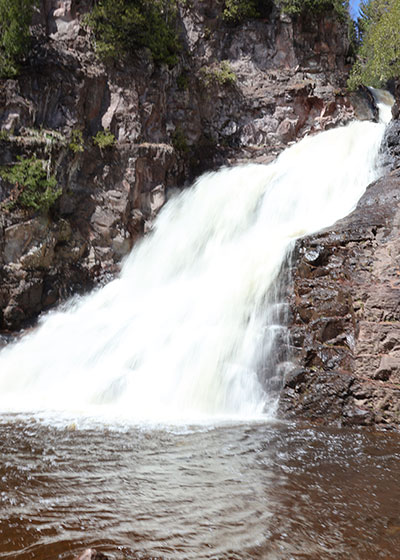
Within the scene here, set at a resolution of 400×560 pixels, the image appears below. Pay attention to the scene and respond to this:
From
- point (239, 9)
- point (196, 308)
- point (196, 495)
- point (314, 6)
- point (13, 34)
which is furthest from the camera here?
point (239, 9)

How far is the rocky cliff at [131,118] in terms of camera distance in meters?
10.9

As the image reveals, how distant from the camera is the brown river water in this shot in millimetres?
2287

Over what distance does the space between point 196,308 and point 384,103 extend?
14.1 metres

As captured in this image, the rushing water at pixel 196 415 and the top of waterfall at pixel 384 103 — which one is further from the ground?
the top of waterfall at pixel 384 103

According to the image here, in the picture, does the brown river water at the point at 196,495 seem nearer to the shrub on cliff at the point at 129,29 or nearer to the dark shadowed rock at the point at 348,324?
the dark shadowed rock at the point at 348,324

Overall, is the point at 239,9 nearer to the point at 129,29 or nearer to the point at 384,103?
the point at 129,29

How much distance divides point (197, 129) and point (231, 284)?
891cm

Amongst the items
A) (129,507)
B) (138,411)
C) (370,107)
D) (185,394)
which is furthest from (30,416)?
(370,107)

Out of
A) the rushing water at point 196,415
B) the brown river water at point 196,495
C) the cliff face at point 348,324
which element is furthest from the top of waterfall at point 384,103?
the brown river water at point 196,495

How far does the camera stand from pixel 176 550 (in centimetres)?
222

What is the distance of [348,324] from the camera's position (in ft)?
20.1

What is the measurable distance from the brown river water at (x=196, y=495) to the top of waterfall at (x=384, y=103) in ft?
48.5

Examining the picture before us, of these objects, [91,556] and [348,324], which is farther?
[348,324]

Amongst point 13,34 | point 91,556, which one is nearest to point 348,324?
point 91,556
